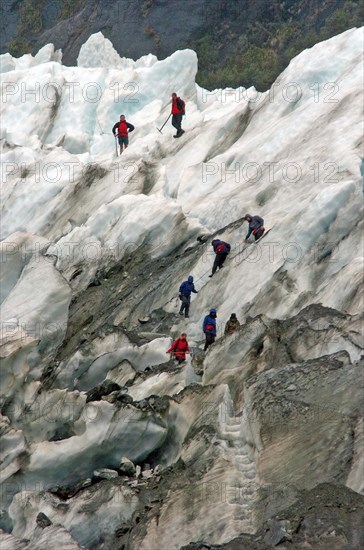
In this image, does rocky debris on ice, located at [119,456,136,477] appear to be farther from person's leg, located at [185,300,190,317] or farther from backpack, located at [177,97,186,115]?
backpack, located at [177,97,186,115]

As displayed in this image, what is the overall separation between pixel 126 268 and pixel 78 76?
1748 cm

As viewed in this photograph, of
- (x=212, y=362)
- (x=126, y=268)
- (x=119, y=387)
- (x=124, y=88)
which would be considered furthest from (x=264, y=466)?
(x=124, y=88)

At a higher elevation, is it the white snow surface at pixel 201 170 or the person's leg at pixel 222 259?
the white snow surface at pixel 201 170

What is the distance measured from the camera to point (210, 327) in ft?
80.3

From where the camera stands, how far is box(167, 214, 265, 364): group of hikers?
2427cm

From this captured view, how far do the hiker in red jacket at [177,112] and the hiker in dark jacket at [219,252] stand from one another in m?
10.7

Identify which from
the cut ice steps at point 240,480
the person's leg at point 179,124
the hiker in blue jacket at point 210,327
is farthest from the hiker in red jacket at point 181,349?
the person's leg at point 179,124

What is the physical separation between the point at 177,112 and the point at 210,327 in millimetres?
15028

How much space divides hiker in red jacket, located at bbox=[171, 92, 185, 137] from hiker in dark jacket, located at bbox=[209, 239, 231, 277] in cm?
1074

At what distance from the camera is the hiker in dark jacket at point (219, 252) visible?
90.5 feet

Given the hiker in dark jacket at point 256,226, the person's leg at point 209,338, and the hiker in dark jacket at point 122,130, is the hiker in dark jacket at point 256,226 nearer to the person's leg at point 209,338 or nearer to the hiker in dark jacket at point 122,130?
the person's leg at point 209,338

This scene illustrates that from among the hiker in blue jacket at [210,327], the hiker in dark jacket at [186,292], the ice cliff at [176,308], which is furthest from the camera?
the hiker in dark jacket at [186,292]

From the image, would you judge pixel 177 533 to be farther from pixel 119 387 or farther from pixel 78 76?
pixel 78 76

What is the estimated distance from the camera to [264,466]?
17.2 m
